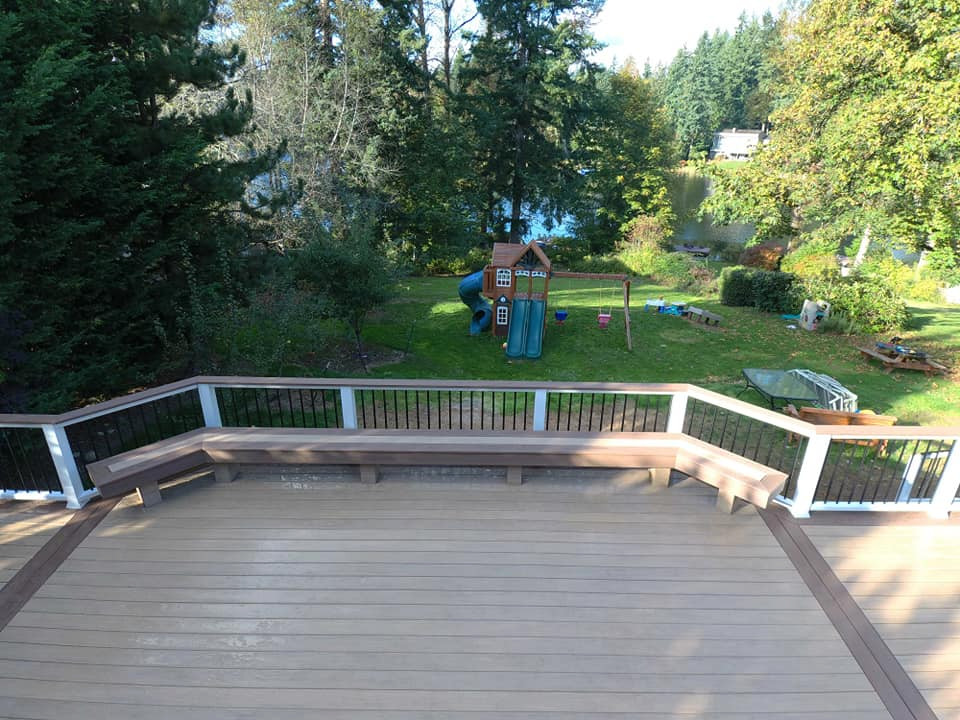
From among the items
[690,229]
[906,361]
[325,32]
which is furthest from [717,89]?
[906,361]

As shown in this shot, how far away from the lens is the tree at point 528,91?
21562 millimetres

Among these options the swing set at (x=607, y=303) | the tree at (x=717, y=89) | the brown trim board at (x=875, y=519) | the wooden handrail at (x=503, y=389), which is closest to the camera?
the wooden handrail at (x=503, y=389)

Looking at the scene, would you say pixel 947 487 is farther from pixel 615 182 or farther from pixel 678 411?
pixel 615 182

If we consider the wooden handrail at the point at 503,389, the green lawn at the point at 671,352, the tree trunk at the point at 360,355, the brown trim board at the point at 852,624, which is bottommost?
the green lawn at the point at 671,352

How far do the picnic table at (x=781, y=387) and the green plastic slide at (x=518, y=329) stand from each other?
4.21 m

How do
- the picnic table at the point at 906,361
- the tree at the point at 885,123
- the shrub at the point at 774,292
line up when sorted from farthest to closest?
1. the shrub at the point at 774,292
2. the picnic table at the point at 906,361
3. the tree at the point at 885,123

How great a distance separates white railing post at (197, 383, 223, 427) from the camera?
475cm

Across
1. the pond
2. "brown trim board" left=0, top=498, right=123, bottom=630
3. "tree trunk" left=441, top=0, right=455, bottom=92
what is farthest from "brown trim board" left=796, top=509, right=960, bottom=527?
"tree trunk" left=441, top=0, right=455, bottom=92

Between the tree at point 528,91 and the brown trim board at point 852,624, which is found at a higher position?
the tree at point 528,91

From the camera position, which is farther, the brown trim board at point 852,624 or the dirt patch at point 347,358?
the dirt patch at point 347,358

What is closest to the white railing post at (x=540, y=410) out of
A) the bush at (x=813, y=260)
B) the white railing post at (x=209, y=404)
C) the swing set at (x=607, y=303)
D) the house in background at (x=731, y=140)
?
the white railing post at (x=209, y=404)

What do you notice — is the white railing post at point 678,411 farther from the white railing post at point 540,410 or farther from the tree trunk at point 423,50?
the tree trunk at point 423,50

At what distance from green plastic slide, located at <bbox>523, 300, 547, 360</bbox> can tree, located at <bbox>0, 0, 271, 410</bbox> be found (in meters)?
5.54

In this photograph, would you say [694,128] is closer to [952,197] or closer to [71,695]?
[952,197]
